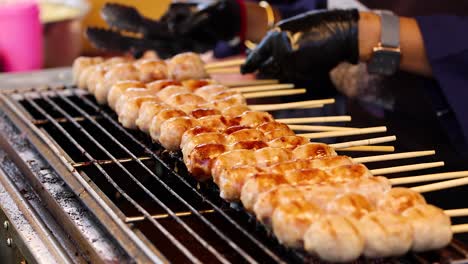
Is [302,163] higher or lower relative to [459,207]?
higher

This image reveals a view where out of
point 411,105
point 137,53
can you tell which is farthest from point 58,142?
point 411,105

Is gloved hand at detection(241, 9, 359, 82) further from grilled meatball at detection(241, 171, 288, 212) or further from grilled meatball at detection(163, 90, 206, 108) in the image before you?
grilled meatball at detection(241, 171, 288, 212)

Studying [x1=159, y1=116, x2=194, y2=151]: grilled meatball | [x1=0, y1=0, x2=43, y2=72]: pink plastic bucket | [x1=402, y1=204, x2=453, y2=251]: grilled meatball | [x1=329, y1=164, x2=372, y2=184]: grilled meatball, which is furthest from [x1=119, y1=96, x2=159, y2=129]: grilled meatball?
[x1=0, y1=0, x2=43, y2=72]: pink plastic bucket

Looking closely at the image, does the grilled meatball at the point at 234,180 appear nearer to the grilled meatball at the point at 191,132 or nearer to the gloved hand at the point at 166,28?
the grilled meatball at the point at 191,132

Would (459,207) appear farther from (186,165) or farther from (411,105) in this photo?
(411,105)

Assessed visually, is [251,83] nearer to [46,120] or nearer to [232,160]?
[46,120]
